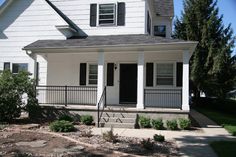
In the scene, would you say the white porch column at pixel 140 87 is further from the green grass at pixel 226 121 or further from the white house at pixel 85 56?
the green grass at pixel 226 121

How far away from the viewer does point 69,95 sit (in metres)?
16.3

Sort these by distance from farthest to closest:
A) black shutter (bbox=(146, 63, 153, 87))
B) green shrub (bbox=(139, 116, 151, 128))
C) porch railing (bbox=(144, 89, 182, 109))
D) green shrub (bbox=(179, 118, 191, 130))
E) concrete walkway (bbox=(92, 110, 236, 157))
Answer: black shutter (bbox=(146, 63, 153, 87))
porch railing (bbox=(144, 89, 182, 109))
green shrub (bbox=(139, 116, 151, 128))
green shrub (bbox=(179, 118, 191, 130))
concrete walkway (bbox=(92, 110, 236, 157))

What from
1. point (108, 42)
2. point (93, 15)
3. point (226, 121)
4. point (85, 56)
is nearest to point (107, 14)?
point (93, 15)

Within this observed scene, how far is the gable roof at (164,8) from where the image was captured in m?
20.2

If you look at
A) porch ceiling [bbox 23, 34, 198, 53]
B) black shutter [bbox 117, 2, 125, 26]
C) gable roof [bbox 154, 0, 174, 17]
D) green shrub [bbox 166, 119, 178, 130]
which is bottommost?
green shrub [bbox 166, 119, 178, 130]

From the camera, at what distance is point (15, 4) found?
55.8ft

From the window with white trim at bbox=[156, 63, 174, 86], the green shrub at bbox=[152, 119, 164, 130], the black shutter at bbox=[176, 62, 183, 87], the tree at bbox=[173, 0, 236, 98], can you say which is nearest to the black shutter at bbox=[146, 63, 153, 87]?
the window with white trim at bbox=[156, 63, 174, 86]

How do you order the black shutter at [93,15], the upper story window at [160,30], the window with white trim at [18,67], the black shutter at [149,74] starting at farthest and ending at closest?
1. the upper story window at [160,30]
2. the black shutter at [93,15]
3. the window with white trim at [18,67]
4. the black shutter at [149,74]

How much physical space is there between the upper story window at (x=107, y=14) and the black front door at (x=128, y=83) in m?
2.53

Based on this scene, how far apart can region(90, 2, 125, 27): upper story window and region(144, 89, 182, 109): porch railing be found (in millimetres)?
4240

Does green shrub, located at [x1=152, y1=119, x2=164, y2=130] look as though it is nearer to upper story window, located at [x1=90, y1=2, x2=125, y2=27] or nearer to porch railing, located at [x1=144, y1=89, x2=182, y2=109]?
porch railing, located at [x1=144, y1=89, x2=182, y2=109]

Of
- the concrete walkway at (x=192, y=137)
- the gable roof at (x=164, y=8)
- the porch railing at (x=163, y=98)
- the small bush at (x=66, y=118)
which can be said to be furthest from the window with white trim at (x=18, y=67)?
the gable roof at (x=164, y=8)

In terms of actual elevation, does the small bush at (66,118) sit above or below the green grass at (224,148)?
above

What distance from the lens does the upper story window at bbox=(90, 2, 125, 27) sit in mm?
16277
